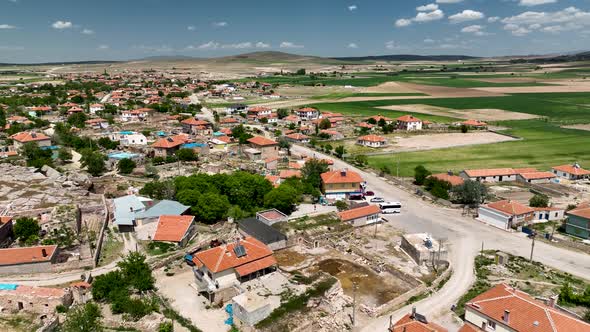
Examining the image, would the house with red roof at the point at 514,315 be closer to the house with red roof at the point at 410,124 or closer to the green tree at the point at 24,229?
the green tree at the point at 24,229

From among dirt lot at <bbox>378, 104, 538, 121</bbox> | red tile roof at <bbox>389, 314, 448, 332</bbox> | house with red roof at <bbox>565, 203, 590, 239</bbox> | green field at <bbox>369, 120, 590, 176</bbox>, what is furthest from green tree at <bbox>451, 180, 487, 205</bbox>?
dirt lot at <bbox>378, 104, 538, 121</bbox>

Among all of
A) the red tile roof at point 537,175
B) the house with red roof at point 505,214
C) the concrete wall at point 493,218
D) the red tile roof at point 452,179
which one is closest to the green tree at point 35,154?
the red tile roof at point 452,179

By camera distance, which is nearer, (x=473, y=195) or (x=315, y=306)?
(x=315, y=306)

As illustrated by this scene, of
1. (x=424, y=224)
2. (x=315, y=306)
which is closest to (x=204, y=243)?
(x=315, y=306)

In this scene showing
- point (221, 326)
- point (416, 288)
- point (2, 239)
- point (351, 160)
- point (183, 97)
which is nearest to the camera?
point (221, 326)

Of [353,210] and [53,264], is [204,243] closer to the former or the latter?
[53,264]

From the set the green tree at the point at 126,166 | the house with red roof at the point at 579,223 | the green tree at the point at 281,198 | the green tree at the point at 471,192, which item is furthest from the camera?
the green tree at the point at 126,166
